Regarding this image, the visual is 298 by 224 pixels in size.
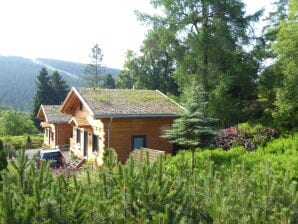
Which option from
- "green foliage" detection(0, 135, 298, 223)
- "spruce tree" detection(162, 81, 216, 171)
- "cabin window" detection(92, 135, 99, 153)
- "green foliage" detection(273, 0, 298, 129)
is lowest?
"cabin window" detection(92, 135, 99, 153)

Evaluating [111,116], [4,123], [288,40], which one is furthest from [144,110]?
[4,123]

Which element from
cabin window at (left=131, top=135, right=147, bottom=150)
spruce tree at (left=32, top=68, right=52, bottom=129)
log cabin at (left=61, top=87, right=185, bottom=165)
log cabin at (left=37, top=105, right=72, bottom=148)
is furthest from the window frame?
spruce tree at (left=32, top=68, right=52, bottom=129)

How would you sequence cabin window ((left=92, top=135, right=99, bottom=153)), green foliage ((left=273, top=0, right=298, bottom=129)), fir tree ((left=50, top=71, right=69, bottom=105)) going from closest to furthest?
1. green foliage ((left=273, top=0, right=298, bottom=129))
2. cabin window ((left=92, top=135, right=99, bottom=153))
3. fir tree ((left=50, top=71, right=69, bottom=105))

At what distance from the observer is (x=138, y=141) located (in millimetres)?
23219

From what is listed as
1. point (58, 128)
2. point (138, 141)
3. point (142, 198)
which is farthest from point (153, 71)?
point (142, 198)

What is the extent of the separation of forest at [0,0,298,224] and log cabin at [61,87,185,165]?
66.1 inches

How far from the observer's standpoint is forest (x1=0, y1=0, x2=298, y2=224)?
5613mm

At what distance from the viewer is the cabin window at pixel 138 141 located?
2298 cm

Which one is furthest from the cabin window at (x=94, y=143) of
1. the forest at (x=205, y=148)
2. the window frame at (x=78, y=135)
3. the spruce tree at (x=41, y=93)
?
the spruce tree at (x=41, y=93)

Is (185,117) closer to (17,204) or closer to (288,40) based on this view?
(288,40)

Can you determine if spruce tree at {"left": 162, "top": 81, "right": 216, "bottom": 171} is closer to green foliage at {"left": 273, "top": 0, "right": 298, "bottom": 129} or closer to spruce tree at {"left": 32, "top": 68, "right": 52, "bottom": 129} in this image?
green foliage at {"left": 273, "top": 0, "right": 298, "bottom": 129}

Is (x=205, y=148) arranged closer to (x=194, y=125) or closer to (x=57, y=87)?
(x=194, y=125)

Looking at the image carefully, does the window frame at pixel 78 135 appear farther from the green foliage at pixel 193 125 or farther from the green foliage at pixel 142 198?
the green foliage at pixel 142 198

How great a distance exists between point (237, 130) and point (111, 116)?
7605 millimetres
